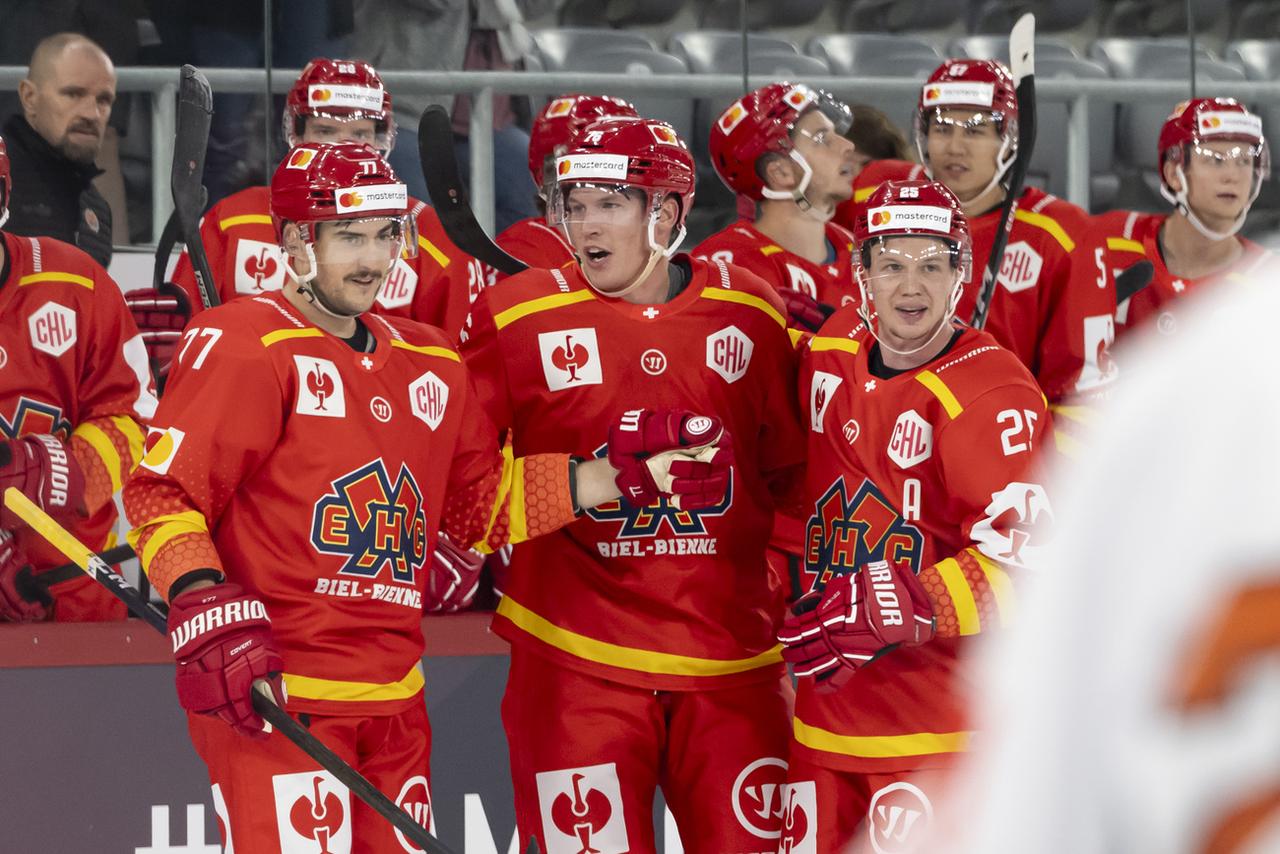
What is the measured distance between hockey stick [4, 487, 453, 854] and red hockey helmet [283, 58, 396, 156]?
1.21 metres

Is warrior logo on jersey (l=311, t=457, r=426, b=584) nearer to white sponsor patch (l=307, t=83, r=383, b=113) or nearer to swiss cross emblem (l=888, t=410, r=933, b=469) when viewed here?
swiss cross emblem (l=888, t=410, r=933, b=469)

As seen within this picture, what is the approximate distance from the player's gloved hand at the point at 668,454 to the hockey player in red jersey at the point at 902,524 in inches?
7.0

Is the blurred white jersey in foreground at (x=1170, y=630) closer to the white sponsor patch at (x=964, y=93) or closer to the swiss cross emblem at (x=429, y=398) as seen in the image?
the swiss cross emblem at (x=429, y=398)

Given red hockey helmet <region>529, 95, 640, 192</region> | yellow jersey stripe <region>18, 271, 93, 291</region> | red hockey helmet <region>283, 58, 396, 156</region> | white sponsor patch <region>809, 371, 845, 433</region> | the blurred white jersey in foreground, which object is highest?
red hockey helmet <region>283, 58, 396, 156</region>

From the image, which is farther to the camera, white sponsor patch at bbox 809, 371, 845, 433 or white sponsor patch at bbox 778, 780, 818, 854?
white sponsor patch at bbox 809, 371, 845, 433

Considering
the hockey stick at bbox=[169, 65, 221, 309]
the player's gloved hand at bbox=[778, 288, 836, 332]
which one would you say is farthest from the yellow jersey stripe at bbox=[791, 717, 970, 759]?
the hockey stick at bbox=[169, 65, 221, 309]

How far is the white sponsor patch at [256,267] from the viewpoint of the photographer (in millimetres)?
3693

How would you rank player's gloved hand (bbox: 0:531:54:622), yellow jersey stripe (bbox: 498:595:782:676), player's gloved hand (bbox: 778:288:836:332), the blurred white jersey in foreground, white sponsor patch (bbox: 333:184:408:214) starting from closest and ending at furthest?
the blurred white jersey in foreground < white sponsor patch (bbox: 333:184:408:214) < yellow jersey stripe (bbox: 498:595:782:676) < player's gloved hand (bbox: 778:288:836:332) < player's gloved hand (bbox: 0:531:54:622)

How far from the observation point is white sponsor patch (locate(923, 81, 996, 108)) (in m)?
3.74

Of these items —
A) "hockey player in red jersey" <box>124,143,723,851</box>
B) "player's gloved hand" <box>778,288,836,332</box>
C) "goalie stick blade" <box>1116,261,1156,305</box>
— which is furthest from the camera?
"goalie stick blade" <box>1116,261,1156,305</box>

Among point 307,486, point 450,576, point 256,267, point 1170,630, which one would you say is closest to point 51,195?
point 256,267

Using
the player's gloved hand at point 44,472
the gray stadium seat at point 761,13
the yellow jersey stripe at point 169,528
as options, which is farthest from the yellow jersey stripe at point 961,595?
the gray stadium seat at point 761,13

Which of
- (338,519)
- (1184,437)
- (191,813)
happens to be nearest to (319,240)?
(338,519)

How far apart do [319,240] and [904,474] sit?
0.92m
